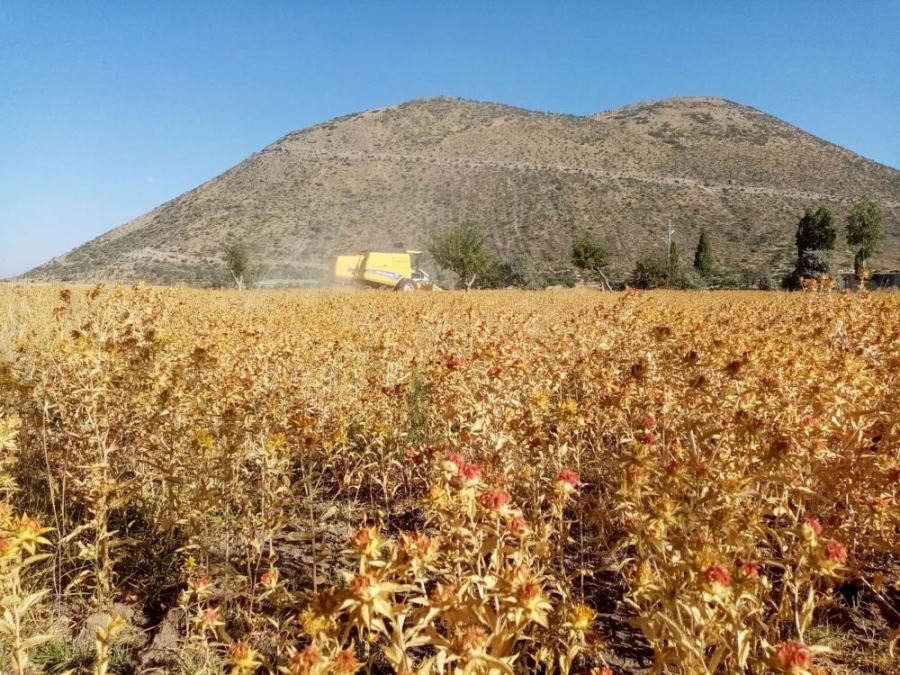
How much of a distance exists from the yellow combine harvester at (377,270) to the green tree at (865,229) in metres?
30.6

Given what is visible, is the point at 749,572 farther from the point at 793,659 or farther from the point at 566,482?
the point at 566,482

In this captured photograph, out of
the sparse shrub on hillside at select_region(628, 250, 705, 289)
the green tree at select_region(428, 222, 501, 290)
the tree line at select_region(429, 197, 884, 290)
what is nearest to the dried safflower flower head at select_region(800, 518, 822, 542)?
the sparse shrub on hillside at select_region(628, 250, 705, 289)

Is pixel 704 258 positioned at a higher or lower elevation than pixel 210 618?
higher

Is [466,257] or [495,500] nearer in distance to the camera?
[495,500]

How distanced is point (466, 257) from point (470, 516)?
3270cm

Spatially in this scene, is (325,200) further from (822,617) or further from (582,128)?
(822,617)

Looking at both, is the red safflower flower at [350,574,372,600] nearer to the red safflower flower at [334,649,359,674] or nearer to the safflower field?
the safflower field

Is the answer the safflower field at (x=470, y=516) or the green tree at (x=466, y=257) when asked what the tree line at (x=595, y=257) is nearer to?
the green tree at (x=466, y=257)

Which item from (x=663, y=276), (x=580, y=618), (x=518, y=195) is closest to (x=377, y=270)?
(x=663, y=276)

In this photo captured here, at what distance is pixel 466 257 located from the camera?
3366 cm

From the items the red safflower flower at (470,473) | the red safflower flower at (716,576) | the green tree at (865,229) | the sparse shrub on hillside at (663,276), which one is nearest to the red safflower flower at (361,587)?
the red safflower flower at (470,473)

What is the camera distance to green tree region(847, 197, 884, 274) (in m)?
35.3

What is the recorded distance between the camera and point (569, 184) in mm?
53625

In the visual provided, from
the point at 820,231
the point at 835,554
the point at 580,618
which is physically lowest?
the point at 580,618
